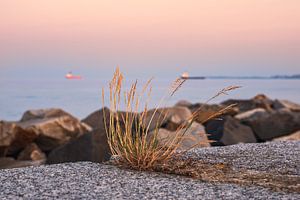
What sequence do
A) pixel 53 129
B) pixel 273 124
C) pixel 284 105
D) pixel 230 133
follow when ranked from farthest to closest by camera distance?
pixel 284 105
pixel 273 124
pixel 230 133
pixel 53 129

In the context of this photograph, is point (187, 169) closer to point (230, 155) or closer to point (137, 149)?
point (137, 149)

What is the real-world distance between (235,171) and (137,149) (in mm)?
1031

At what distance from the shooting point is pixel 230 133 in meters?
14.2

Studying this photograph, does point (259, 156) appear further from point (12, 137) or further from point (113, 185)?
point (12, 137)

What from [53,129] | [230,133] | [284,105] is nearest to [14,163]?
[53,129]

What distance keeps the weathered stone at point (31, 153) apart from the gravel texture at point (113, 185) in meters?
7.09

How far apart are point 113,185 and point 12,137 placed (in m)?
8.51

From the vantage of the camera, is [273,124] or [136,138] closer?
[136,138]

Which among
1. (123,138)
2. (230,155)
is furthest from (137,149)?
(230,155)

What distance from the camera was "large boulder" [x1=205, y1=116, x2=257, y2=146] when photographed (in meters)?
14.0

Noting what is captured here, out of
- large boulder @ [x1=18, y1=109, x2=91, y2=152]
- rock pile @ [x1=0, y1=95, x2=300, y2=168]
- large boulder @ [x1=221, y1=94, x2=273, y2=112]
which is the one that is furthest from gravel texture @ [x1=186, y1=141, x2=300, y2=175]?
large boulder @ [x1=221, y1=94, x2=273, y2=112]

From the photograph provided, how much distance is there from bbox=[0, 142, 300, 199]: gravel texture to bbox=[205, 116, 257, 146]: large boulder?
24.5 ft

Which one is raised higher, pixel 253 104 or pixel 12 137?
pixel 253 104

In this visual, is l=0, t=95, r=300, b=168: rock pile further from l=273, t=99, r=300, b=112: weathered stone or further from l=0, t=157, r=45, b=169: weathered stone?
l=273, t=99, r=300, b=112: weathered stone
